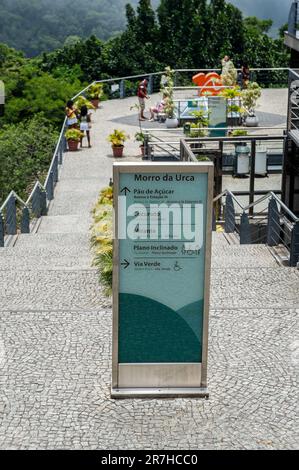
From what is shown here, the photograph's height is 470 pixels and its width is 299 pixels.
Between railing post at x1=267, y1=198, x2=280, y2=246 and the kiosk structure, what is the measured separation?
641 cm

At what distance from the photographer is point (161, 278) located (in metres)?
8.56

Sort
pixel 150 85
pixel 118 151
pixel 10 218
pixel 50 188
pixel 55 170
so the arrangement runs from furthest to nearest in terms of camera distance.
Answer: pixel 150 85 < pixel 118 151 < pixel 55 170 < pixel 50 188 < pixel 10 218

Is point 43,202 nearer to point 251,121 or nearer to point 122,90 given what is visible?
point 251,121

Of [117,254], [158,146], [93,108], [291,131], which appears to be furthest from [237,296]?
[93,108]

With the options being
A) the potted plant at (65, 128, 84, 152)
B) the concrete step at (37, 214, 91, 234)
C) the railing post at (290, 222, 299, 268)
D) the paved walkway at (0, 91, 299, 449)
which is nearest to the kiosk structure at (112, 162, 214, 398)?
the paved walkway at (0, 91, 299, 449)

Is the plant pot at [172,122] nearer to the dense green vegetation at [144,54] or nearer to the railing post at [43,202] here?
the railing post at [43,202]

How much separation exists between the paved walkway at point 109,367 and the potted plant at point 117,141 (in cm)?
1209

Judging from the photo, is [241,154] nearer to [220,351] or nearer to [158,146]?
[158,146]

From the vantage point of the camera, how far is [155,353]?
874 cm

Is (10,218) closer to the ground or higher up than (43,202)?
higher up

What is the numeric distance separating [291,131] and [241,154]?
2.15m

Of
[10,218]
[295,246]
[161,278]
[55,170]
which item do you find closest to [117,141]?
[55,170]

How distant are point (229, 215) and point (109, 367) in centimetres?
837

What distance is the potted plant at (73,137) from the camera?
2738cm
